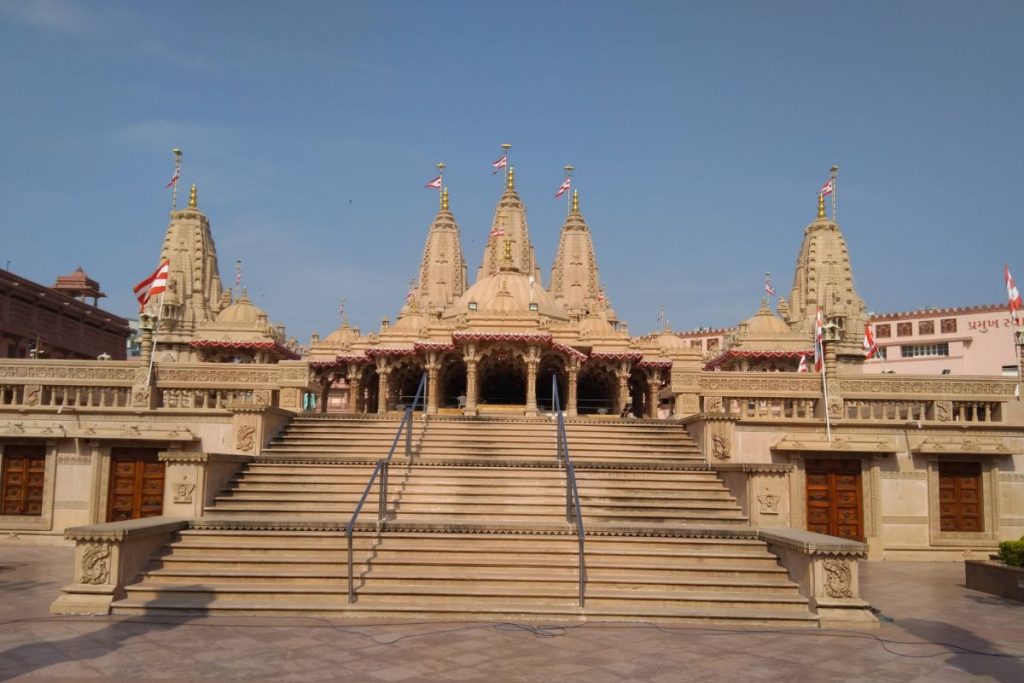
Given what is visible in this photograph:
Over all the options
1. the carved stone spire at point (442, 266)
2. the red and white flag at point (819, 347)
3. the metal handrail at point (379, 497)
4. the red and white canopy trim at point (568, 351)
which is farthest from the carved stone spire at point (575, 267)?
the metal handrail at point (379, 497)

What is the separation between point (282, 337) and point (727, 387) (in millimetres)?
33004

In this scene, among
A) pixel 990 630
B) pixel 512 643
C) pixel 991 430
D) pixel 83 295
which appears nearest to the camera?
pixel 512 643

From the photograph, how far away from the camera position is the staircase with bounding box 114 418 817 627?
448 inches

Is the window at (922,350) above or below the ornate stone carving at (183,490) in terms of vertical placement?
above

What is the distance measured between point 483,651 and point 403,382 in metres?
26.9

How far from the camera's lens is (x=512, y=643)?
9.77 metres

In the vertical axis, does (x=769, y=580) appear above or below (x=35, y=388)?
below

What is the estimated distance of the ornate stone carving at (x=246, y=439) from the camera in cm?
1775

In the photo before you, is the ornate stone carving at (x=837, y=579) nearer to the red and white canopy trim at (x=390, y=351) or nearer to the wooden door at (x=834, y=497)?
the wooden door at (x=834, y=497)

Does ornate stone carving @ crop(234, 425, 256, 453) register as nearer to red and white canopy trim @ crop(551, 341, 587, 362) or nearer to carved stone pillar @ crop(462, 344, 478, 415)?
carved stone pillar @ crop(462, 344, 478, 415)

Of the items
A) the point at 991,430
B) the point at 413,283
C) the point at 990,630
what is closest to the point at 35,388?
the point at 990,630

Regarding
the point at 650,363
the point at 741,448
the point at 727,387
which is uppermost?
the point at 650,363

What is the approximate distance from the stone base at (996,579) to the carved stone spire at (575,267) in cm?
4427

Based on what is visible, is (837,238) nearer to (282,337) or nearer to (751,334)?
(751,334)
